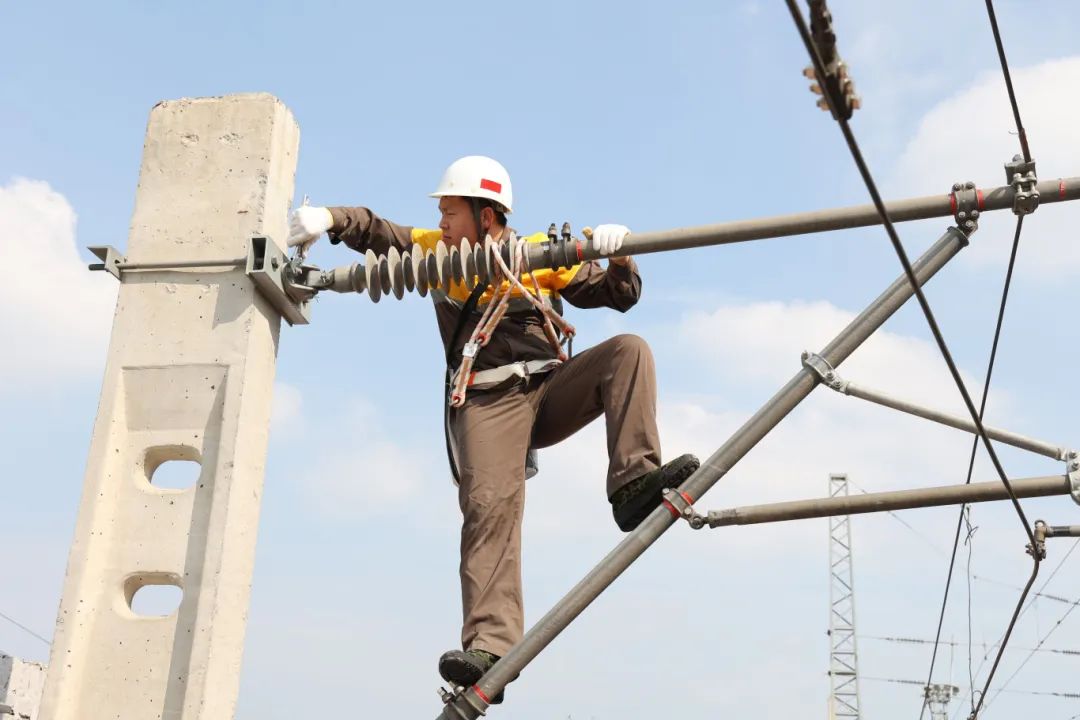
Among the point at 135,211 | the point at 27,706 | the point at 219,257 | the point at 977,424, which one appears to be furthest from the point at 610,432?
the point at 27,706

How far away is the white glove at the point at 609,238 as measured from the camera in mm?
5098

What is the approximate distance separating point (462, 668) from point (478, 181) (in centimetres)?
220

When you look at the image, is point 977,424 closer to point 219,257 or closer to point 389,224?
point 389,224

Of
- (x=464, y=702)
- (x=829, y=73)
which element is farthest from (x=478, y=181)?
(x=829, y=73)

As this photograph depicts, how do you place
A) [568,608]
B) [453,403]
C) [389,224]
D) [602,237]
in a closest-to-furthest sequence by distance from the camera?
[568,608], [602,237], [453,403], [389,224]

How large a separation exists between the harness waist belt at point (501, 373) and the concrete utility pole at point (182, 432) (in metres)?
0.90

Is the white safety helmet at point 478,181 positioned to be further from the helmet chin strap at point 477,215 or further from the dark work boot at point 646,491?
the dark work boot at point 646,491

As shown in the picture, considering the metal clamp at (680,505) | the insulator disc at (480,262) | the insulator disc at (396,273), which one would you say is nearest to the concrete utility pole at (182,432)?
the insulator disc at (396,273)

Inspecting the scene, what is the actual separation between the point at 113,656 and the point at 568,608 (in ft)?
6.17

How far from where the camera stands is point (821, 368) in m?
4.91

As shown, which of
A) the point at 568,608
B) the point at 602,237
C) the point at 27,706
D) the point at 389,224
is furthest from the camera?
the point at 27,706

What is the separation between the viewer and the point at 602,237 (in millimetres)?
5117

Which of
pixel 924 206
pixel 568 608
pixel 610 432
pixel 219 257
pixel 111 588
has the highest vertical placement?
pixel 219 257

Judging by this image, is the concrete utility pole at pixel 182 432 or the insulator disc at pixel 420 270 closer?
the concrete utility pole at pixel 182 432
